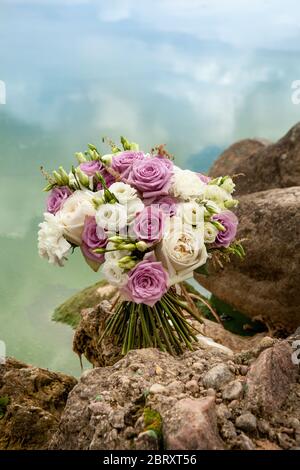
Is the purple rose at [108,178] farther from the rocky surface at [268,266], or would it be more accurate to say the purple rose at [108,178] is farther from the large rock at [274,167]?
the large rock at [274,167]

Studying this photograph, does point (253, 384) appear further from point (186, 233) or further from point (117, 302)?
point (117, 302)

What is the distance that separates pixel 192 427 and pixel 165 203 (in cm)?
122

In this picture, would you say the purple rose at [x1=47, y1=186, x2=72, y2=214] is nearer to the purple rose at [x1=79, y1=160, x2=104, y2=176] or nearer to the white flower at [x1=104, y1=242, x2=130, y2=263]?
the purple rose at [x1=79, y1=160, x2=104, y2=176]

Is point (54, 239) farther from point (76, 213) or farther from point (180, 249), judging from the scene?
point (180, 249)

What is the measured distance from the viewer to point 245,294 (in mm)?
5387

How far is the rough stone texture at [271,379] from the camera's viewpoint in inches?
82.7

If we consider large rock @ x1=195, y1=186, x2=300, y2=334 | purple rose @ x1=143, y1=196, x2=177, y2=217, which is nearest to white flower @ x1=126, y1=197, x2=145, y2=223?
purple rose @ x1=143, y1=196, x2=177, y2=217

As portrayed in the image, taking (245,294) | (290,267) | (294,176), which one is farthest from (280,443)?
(294,176)

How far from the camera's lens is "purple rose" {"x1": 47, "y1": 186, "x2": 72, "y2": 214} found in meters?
2.98

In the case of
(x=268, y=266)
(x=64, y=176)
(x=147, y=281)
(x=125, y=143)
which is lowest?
(x=268, y=266)

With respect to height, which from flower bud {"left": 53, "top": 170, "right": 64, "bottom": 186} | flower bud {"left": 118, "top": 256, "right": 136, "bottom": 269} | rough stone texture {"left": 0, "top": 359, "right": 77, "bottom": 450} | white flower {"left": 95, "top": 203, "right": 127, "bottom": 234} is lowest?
rough stone texture {"left": 0, "top": 359, "right": 77, "bottom": 450}

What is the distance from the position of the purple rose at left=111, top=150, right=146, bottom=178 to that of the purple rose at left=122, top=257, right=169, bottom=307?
1.55 ft

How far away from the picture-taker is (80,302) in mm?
6191

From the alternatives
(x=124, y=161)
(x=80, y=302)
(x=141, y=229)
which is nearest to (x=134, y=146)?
(x=124, y=161)
